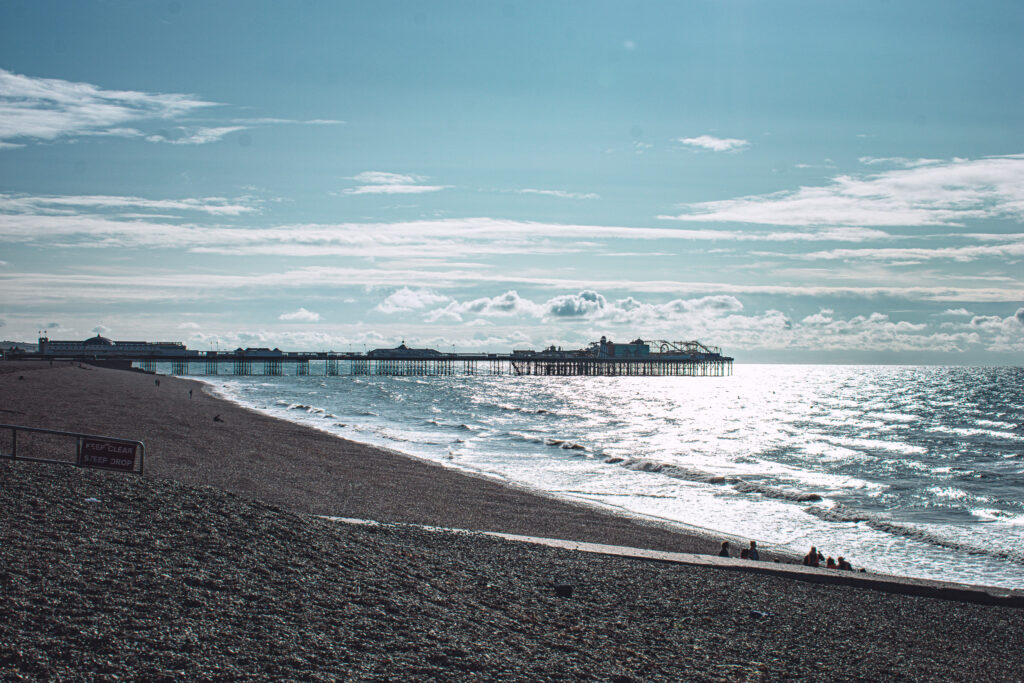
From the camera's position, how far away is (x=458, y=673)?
8156mm

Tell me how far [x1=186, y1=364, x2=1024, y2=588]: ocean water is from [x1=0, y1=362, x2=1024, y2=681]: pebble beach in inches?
346

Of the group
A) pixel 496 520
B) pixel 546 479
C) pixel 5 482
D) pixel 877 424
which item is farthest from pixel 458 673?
pixel 877 424

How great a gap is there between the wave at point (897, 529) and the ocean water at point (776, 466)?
6 cm

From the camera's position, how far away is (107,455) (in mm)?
13953

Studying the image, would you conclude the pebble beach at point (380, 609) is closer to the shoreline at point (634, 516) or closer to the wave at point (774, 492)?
the shoreline at point (634, 516)

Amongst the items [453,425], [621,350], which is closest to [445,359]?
[621,350]

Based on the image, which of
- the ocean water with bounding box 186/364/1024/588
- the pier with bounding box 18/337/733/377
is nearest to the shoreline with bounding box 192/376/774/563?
the ocean water with bounding box 186/364/1024/588

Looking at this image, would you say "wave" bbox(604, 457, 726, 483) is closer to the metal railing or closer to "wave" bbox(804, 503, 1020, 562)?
"wave" bbox(804, 503, 1020, 562)

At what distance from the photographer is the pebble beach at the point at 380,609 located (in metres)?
7.87

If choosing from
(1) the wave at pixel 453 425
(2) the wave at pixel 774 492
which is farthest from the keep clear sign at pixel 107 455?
(1) the wave at pixel 453 425

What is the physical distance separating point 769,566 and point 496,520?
7723 mm

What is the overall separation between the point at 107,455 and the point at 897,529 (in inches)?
866

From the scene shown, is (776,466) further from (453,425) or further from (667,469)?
(453,425)

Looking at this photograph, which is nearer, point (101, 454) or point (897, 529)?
point (101, 454)
